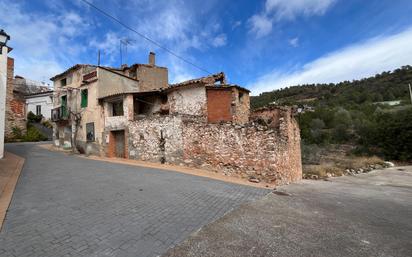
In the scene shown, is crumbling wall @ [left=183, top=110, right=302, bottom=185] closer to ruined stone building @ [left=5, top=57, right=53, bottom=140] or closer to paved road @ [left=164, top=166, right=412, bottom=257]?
paved road @ [left=164, top=166, right=412, bottom=257]

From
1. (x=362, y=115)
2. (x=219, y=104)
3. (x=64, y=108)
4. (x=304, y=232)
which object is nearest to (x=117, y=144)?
(x=64, y=108)

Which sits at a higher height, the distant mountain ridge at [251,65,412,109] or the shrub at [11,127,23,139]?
the distant mountain ridge at [251,65,412,109]

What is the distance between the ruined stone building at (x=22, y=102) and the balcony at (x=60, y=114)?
3.47 m

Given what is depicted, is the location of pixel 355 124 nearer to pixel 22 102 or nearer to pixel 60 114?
pixel 60 114

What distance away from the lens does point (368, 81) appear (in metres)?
62.1

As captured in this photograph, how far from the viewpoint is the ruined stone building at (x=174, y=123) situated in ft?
36.1

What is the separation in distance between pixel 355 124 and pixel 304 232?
38875 mm

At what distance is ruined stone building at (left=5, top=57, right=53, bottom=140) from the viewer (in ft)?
69.9

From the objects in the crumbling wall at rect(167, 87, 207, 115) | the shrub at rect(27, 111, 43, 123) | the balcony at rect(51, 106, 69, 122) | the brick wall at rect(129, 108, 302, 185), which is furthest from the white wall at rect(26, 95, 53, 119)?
the crumbling wall at rect(167, 87, 207, 115)

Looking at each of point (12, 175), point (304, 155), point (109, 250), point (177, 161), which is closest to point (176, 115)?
point (177, 161)

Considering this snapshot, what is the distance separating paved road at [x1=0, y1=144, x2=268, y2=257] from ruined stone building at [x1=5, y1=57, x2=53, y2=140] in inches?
636

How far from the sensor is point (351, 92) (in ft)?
189

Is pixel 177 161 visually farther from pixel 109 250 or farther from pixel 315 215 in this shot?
pixel 109 250

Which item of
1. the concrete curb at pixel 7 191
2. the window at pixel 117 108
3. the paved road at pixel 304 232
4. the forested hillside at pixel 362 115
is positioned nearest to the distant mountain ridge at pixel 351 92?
the forested hillside at pixel 362 115
